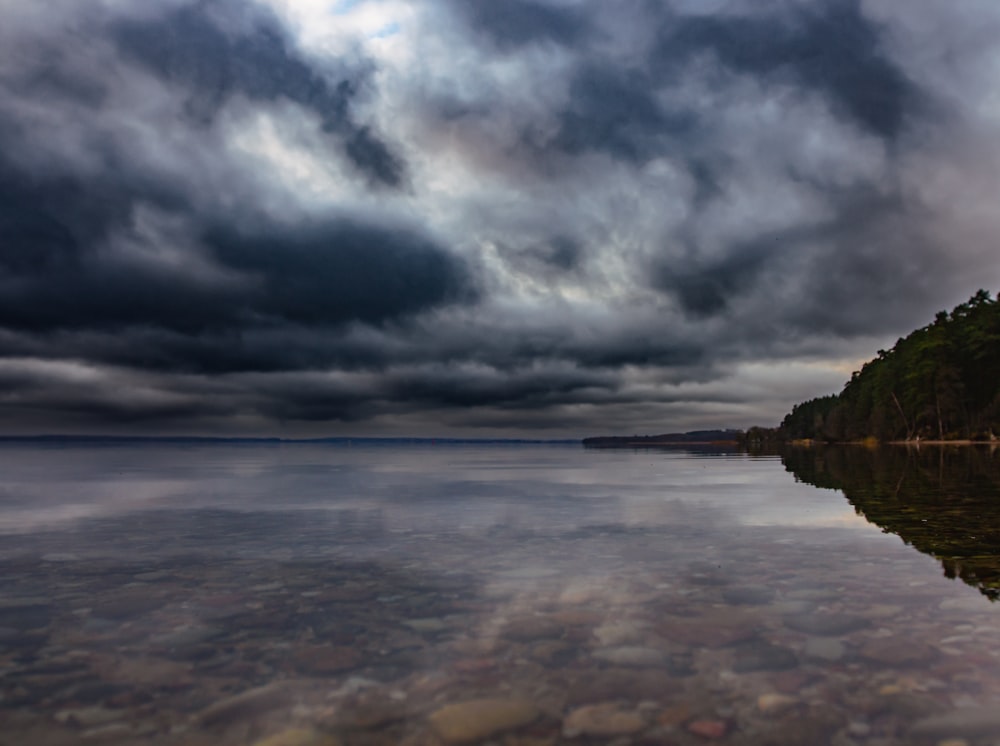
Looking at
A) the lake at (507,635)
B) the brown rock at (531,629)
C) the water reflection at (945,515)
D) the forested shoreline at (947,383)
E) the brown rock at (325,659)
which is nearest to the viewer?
the lake at (507,635)

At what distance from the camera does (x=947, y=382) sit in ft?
316

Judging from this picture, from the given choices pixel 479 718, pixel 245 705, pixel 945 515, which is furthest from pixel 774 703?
pixel 945 515

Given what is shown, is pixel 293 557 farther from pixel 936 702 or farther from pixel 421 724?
pixel 936 702

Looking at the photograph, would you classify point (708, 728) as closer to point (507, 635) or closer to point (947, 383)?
point (507, 635)

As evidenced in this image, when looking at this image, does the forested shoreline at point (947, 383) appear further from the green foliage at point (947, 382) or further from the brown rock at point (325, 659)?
the brown rock at point (325, 659)

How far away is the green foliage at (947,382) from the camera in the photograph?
308ft

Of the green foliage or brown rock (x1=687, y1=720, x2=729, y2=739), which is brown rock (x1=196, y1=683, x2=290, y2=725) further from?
the green foliage

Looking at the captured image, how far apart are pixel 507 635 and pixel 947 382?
367 feet

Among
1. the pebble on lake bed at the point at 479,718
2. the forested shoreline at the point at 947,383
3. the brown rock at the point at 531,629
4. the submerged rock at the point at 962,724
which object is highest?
the forested shoreline at the point at 947,383

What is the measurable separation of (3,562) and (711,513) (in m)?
17.6

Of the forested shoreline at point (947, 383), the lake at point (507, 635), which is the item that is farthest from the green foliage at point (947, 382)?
the lake at point (507, 635)

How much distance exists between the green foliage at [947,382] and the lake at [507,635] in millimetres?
96835

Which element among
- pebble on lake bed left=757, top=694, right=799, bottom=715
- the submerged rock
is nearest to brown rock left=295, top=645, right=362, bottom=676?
pebble on lake bed left=757, top=694, right=799, bottom=715

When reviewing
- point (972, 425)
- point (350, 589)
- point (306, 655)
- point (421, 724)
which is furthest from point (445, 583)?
point (972, 425)
